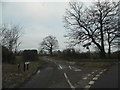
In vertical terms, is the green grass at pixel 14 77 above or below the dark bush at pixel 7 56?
below

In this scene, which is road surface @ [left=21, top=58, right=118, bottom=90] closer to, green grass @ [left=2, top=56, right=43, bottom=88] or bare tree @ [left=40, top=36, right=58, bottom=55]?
green grass @ [left=2, top=56, right=43, bottom=88]

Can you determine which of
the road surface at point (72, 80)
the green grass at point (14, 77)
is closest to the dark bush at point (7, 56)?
the green grass at point (14, 77)

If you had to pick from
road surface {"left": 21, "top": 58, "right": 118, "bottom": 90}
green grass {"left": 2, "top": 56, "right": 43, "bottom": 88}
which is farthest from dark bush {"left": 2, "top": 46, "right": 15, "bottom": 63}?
road surface {"left": 21, "top": 58, "right": 118, "bottom": 90}

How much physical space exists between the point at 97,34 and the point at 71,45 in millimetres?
5623

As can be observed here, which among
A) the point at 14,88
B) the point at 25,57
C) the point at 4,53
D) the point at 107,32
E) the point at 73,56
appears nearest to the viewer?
the point at 14,88

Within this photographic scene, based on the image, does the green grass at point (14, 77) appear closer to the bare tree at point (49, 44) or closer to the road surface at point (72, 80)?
the road surface at point (72, 80)

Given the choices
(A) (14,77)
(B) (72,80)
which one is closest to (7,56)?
(A) (14,77)

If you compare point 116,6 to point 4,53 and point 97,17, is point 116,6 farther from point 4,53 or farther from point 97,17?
point 4,53

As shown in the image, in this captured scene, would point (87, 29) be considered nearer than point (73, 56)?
Yes

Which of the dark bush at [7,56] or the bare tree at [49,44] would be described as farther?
the bare tree at [49,44]

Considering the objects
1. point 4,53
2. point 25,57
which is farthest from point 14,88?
point 25,57

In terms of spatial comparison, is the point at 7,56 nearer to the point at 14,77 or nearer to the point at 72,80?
the point at 14,77

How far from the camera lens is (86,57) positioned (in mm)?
51438

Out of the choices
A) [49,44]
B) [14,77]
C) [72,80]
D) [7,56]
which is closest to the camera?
[72,80]
